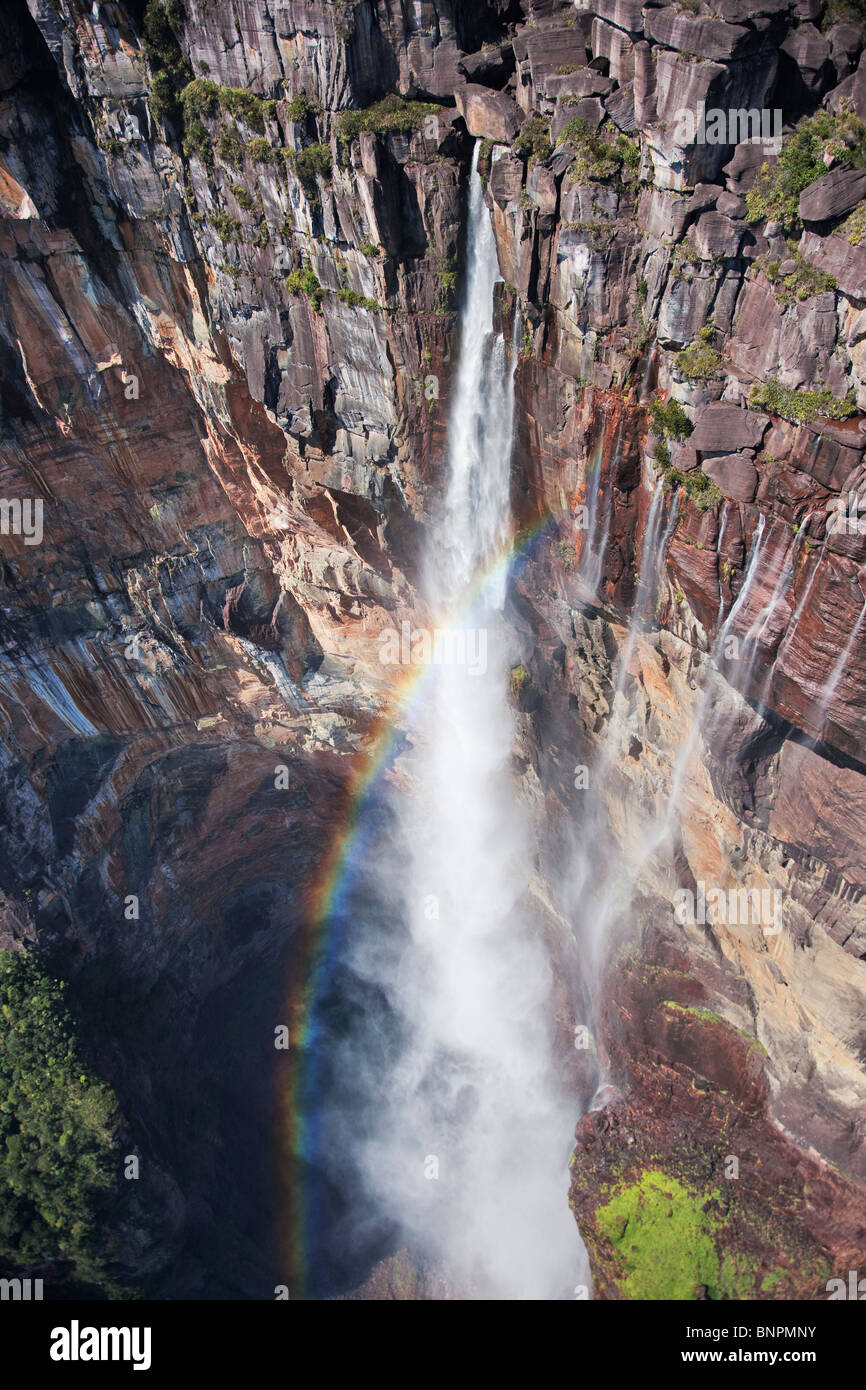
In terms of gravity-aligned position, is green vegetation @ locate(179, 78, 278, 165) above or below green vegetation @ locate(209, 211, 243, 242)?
above

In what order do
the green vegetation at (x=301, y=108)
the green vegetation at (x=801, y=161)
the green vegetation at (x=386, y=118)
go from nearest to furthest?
the green vegetation at (x=801, y=161) → the green vegetation at (x=386, y=118) → the green vegetation at (x=301, y=108)

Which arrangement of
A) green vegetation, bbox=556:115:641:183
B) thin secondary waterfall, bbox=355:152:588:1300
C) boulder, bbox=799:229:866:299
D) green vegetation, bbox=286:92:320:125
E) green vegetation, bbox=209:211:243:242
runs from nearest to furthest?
1. boulder, bbox=799:229:866:299
2. green vegetation, bbox=556:115:641:183
3. green vegetation, bbox=286:92:320:125
4. green vegetation, bbox=209:211:243:242
5. thin secondary waterfall, bbox=355:152:588:1300

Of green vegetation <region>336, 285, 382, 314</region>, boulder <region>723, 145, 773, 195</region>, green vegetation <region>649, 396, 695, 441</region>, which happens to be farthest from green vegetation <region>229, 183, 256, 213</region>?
boulder <region>723, 145, 773, 195</region>

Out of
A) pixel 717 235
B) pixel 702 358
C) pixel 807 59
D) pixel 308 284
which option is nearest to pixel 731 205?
pixel 717 235

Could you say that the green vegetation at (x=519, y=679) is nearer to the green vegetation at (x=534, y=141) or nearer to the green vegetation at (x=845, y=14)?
the green vegetation at (x=534, y=141)

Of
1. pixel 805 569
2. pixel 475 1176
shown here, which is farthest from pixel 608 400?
pixel 475 1176

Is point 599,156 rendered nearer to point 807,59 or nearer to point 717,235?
point 717,235

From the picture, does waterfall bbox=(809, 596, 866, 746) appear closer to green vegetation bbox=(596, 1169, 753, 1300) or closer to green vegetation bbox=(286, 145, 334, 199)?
green vegetation bbox=(596, 1169, 753, 1300)

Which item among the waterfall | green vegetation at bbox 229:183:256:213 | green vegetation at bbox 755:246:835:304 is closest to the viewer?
green vegetation at bbox 755:246:835:304

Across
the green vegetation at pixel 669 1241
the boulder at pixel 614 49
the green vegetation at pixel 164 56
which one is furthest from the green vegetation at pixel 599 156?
the green vegetation at pixel 669 1241
